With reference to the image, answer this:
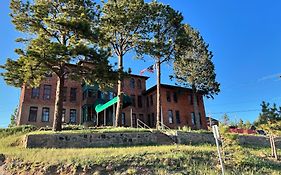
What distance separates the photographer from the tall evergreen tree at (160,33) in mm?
26219

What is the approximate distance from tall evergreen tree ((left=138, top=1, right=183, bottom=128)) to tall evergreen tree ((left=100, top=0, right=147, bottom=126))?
3.20 feet

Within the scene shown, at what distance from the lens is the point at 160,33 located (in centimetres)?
2783

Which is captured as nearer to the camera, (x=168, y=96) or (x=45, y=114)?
(x=45, y=114)

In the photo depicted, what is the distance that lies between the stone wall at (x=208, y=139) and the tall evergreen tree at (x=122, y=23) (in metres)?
6.51

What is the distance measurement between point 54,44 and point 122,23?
10.1 m

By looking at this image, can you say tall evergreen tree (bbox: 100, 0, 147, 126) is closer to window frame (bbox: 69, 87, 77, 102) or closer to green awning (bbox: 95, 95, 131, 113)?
green awning (bbox: 95, 95, 131, 113)

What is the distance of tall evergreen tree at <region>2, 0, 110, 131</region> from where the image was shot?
16.5 metres

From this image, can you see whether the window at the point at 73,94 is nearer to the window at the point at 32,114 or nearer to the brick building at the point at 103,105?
the brick building at the point at 103,105

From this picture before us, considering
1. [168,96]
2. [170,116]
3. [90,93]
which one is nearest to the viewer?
[90,93]

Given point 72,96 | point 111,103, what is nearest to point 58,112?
point 111,103

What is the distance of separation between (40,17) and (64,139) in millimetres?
8557

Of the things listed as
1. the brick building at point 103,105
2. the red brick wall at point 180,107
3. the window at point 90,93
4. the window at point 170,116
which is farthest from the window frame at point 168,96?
the window at point 90,93

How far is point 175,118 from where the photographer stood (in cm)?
3356

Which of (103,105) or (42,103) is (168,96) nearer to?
(103,105)
